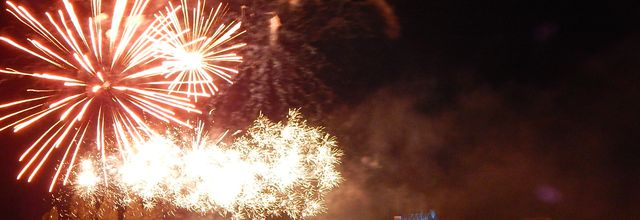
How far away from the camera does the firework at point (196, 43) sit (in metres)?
7.00

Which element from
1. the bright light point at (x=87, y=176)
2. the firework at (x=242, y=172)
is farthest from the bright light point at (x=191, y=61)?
the bright light point at (x=87, y=176)

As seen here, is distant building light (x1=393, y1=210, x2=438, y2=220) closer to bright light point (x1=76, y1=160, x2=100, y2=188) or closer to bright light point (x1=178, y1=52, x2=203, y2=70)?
bright light point (x1=178, y1=52, x2=203, y2=70)

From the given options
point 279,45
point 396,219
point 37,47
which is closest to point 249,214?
point 396,219

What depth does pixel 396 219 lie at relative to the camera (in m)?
9.69

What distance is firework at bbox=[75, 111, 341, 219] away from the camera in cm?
1039

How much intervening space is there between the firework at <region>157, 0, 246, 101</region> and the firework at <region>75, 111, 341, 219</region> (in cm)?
278

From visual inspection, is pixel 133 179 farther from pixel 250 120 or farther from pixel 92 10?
pixel 92 10

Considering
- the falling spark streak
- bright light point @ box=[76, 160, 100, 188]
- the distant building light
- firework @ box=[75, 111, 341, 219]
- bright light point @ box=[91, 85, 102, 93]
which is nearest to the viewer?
the falling spark streak

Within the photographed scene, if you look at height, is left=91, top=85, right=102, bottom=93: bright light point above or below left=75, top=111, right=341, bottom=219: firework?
above

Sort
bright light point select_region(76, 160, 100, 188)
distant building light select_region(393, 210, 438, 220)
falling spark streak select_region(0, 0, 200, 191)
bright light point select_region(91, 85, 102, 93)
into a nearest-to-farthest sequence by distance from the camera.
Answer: falling spark streak select_region(0, 0, 200, 191) < bright light point select_region(91, 85, 102, 93) < distant building light select_region(393, 210, 438, 220) < bright light point select_region(76, 160, 100, 188)

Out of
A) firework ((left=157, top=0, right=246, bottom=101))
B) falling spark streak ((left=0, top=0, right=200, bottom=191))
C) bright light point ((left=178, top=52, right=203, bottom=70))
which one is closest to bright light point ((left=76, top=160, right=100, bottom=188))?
falling spark streak ((left=0, top=0, right=200, bottom=191))

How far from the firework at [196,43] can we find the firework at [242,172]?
2.78m

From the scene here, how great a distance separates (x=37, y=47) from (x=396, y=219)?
5680 mm

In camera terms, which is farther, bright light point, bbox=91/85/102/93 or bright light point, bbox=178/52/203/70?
bright light point, bbox=91/85/102/93
